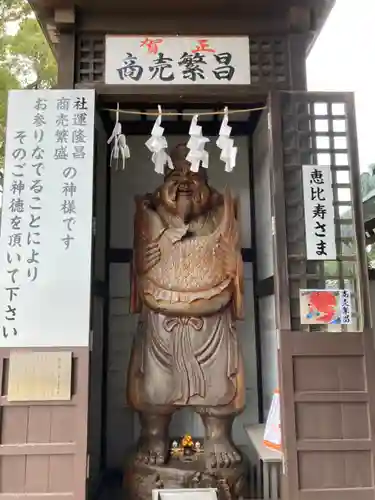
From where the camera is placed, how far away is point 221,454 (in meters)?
3.85

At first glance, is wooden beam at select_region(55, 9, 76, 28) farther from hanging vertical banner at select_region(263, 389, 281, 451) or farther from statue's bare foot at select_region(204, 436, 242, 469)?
statue's bare foot at select_region(204, 436, 242, 469)

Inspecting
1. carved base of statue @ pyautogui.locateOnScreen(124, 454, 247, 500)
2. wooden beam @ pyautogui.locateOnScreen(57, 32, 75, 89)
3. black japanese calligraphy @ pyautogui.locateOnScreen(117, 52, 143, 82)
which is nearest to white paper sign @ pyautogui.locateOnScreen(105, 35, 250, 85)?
black japanese calligraphy @ pyautogui.locateOnScreen(117, 52, 143, 82)

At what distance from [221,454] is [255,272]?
174 cm

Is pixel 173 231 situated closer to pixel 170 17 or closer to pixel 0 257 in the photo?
pixel 0 257

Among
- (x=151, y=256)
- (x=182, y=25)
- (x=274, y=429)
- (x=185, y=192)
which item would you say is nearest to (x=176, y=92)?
(x=182, y=25)

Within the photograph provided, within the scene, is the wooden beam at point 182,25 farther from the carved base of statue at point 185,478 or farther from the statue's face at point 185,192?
the carved base of statue at point 185,478

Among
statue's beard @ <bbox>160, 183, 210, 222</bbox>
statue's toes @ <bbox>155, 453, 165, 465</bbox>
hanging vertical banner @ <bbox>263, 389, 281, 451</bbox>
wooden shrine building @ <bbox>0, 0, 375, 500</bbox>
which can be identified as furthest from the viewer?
statue's beard @ <bbox>160, 183, 210, 222</bbox>

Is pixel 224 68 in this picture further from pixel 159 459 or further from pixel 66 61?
pixel 159 459

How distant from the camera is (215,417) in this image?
3957 millimetres

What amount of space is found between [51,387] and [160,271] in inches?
50.2

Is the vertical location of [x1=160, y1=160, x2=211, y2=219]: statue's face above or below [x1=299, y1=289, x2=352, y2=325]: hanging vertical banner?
above

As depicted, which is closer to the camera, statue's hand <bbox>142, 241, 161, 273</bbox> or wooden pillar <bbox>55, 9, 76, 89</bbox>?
wooden pillar <bbox>55, 9, 76, 89</bbox>

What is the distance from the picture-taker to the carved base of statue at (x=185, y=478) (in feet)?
12.2

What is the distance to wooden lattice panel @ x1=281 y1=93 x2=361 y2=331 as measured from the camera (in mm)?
3525
